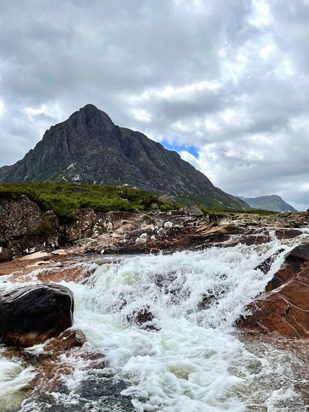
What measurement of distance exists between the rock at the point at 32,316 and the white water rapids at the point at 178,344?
4.66 ft

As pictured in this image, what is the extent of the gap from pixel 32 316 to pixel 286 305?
11167 millimetres

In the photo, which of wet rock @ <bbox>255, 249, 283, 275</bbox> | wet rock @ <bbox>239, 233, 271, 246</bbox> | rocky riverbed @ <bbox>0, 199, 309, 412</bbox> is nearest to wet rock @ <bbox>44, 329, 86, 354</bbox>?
rocky riverbed @ <bbox>0, 199, 309, 412</bbox>

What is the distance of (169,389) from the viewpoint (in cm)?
1118

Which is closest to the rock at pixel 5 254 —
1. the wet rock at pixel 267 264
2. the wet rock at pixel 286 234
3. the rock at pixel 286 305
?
the wet rock at pixel 286 234

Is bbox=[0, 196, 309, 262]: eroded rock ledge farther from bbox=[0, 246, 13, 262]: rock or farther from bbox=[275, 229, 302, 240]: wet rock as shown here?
bbox=[275, 229, 302, 240]: wet rock

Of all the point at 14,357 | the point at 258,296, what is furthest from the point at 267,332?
the point at 14,357

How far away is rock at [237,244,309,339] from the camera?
15430 mm

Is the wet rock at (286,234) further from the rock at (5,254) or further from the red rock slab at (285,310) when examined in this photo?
the rock at (5,254)

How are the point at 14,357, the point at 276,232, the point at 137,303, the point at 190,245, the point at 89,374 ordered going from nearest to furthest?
the point at 89,374, the point at 14,357, the point at 137,303, the point at 276,232, the point at 190,245

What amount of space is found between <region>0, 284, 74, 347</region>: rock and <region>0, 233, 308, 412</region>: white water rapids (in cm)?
142

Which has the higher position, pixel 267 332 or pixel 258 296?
pixel 258 296

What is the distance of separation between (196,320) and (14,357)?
8.26 metres

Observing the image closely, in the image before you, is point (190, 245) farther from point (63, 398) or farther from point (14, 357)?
point (63, 398)

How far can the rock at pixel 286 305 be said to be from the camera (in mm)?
15430
